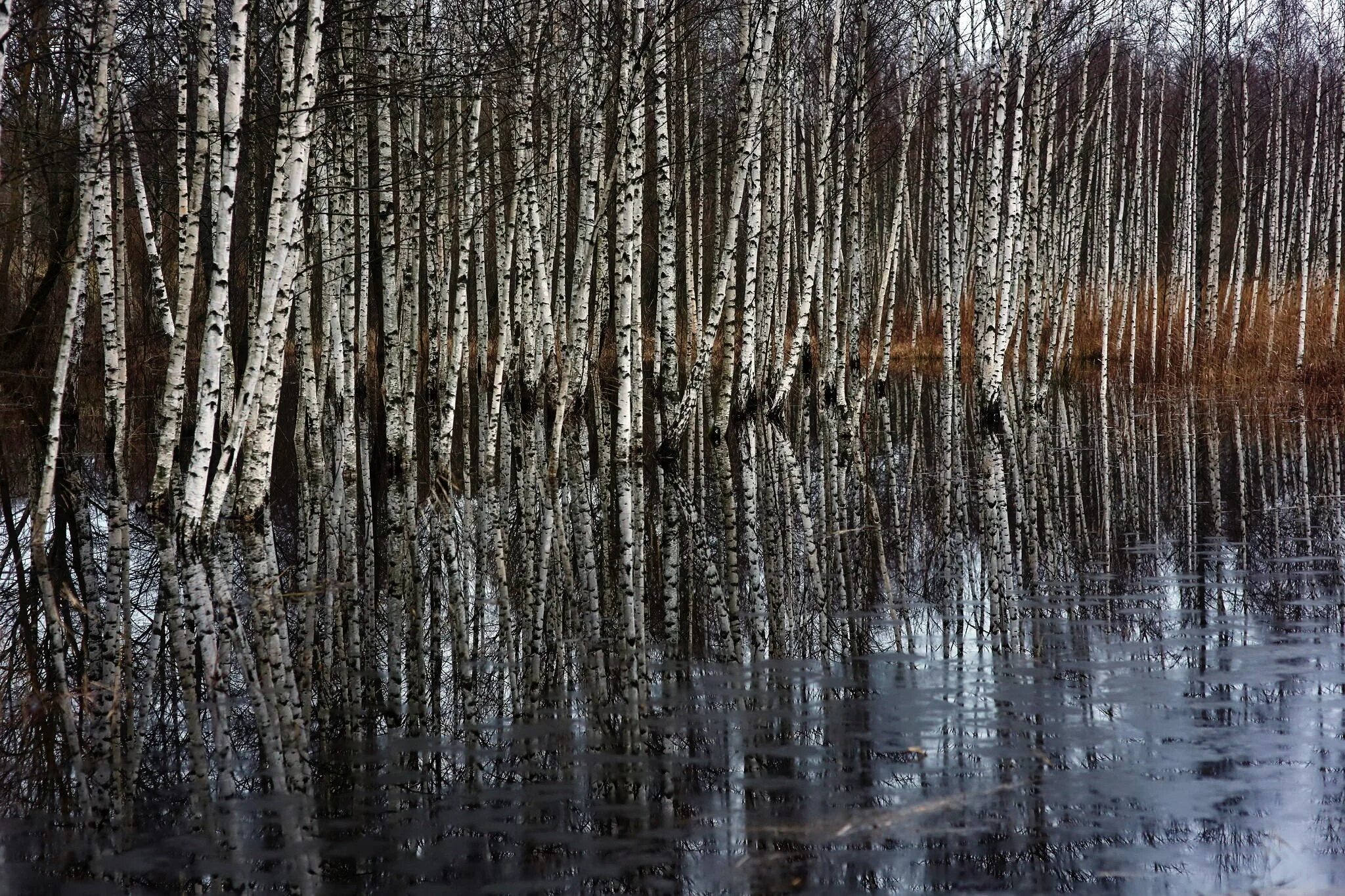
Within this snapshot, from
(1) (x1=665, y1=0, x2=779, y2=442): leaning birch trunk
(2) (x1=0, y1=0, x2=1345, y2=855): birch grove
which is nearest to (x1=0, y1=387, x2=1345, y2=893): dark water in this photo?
(2) (x1=0, y1=0, x2=1345, y2=855): birch grove

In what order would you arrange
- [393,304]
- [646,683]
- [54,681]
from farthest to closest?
[393,304]
[54,681]
[646,683]

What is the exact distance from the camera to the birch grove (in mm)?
5715

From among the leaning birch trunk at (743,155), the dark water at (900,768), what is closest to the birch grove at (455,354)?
the leaning birch trunk at (743,155)

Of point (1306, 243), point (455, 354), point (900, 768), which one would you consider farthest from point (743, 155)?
point (1306, 243)

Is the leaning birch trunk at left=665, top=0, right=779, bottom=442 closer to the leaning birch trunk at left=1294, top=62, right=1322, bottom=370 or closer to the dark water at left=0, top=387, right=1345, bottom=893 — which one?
the dark water at left=0, top=387, right=1345, bottom=893

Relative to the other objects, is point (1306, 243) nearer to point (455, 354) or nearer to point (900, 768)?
point (455, 354)

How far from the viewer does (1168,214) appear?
1538 inches

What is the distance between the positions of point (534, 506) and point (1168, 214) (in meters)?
36.8

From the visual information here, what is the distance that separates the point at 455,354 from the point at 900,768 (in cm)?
671

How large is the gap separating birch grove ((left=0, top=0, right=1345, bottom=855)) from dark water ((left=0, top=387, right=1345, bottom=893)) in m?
0.20

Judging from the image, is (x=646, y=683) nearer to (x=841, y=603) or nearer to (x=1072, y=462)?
(x=841, y=603)

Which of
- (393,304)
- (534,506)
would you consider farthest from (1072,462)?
(393,304)

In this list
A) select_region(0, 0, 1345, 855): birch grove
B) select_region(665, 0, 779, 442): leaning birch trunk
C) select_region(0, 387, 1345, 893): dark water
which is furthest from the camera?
select_region(665, 0, 779, 442): leaning birch trunk

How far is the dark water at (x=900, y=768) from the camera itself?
11.4 ft
